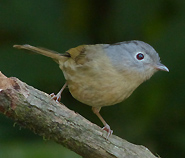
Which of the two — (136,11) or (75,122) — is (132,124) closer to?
(136,11)

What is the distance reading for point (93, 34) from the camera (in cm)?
564

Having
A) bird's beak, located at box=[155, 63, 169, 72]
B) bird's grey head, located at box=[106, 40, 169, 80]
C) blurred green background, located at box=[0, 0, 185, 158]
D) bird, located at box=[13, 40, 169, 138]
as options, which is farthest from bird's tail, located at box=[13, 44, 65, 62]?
bird's beak, located at box=[155, 63, 169, 72]

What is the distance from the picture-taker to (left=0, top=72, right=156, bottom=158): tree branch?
10.4ft

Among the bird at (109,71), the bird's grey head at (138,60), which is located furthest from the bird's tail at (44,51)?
the bird's grey head at (138,60)

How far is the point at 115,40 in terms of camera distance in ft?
18.4

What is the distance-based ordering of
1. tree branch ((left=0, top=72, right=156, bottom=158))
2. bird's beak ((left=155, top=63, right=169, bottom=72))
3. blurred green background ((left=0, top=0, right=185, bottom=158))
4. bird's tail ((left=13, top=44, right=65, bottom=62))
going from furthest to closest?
1. blurred green background ((left=0, top=0, right=185, bottom=158))
2. bird's tail ((left=13, top=44, right=65, bottom=62))
3. bird's beak ((left=155, top=63, right=169, bottom=72))
4. tree branch ((left=0, top=72, right=156, bottom=158))

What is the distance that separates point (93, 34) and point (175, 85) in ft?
4.53

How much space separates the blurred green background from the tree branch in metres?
1.68

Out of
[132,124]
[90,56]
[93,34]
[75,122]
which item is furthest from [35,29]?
[75,122]

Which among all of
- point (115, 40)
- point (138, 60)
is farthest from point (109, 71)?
point (115, 40)

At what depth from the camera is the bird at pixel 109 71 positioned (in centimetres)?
416

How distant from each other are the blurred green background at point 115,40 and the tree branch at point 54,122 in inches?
66.2

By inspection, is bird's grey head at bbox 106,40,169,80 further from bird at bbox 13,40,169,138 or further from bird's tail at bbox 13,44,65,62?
bird's tail at bbox 13,44,65,62

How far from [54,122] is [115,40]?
8.35 feet
